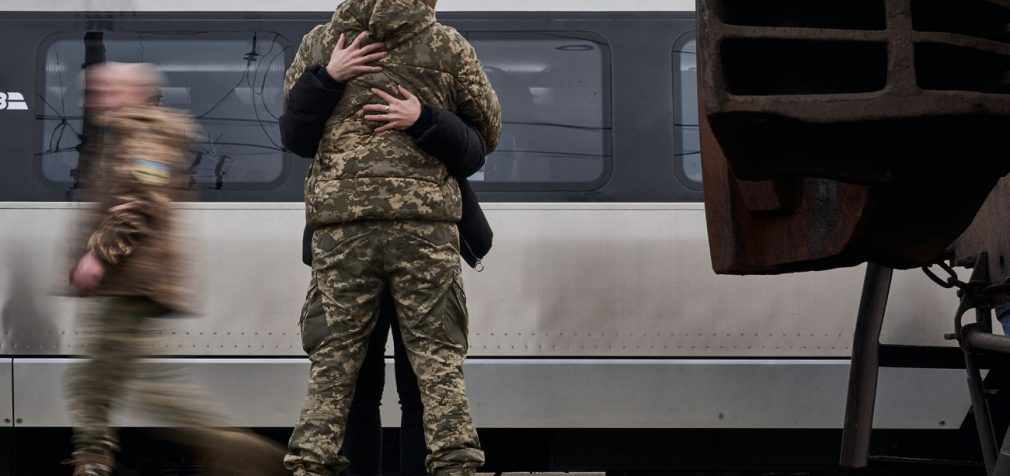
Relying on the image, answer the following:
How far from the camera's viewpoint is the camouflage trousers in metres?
3.55

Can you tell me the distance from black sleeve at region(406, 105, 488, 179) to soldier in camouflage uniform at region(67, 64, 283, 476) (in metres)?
0.73

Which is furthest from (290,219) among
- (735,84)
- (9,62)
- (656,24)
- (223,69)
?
(735,84)

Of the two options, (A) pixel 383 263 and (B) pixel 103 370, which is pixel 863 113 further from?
(B) pixel 103 370

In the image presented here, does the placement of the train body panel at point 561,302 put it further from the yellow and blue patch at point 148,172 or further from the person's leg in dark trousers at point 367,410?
the yellow and blue patch at point 148,172

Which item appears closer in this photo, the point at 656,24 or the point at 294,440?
the point at 294,440

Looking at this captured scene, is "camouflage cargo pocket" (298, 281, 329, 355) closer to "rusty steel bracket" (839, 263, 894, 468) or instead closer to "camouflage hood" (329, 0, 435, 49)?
"camouflage hood" (329, 0, 435, 49)

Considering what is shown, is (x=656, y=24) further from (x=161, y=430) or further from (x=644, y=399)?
(x=161, y=430)

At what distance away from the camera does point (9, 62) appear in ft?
18.9

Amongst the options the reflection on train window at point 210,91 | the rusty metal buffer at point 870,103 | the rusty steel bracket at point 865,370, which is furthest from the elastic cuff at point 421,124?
the reflection on train window at point 210,91

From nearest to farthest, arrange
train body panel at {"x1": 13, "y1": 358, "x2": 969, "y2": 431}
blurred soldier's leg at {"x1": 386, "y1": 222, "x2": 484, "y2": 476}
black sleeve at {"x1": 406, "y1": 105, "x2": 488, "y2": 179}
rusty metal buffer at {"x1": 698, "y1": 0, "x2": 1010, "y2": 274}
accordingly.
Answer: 1. rusty metal buffer at {"x1": 698, "y1": 0, "x2": 1010, "y2": 274}
2. blurred soldier's leg at {"x1": 386, "y1": 222, "x2": 484, "y2": 476}
3. black sleeve at {"x1": 406, "y1": 105, "x2": 488, "y2": 179}
4. train body panel at {"x1": 13, "y1": 358, "x2": 969, "y2": 431}

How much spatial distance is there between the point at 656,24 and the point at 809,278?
Result: 128cm

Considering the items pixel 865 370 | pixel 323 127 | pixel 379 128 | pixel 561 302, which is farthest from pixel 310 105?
pixel 561 302

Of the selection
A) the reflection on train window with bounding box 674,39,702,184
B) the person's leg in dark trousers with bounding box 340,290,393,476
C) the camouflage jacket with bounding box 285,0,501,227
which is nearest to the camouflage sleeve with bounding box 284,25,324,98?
the camouflage jacket with bounding box 285,0,501,227

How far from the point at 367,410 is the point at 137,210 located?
87cm
